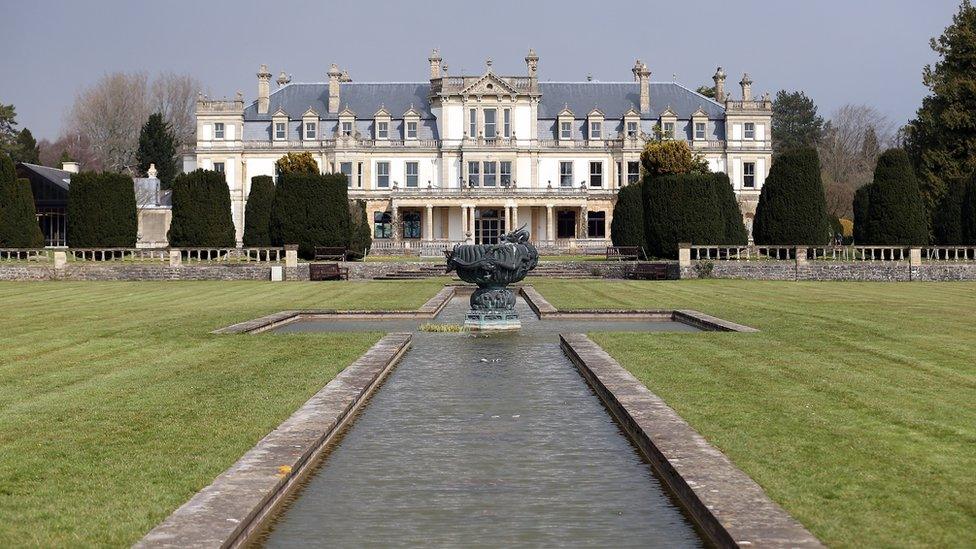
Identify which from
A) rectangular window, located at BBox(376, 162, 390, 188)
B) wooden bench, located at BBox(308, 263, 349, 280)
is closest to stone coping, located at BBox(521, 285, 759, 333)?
wooden bench, located at BBox(308, 263, 349, 280)

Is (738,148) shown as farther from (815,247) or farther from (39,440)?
(39,440)

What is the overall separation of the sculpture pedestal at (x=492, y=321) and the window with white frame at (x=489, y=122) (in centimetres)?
5902

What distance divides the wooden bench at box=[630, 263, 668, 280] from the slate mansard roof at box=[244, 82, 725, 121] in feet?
130

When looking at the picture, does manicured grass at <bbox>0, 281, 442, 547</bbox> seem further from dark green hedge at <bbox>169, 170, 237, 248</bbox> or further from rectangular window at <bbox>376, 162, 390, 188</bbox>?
rectangular window at <bbox>376, 162, 390, 188</bbox>

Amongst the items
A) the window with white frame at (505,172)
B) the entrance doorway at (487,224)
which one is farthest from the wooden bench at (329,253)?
the window with white frame at (505,172)

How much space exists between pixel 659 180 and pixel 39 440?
3747cm

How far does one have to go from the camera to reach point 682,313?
870 inches

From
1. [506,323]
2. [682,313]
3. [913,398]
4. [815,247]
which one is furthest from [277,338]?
[815,247]

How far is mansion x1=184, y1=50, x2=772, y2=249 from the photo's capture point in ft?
256

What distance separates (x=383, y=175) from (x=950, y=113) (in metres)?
38.2

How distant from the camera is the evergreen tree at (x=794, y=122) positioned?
112312mm

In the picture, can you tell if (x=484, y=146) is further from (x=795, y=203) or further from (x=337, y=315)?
(x=337, y=315)

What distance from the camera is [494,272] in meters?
19.9

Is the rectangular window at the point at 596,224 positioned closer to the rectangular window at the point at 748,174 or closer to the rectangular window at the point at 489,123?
the rectangular window at the point at 489,123
